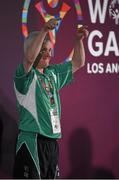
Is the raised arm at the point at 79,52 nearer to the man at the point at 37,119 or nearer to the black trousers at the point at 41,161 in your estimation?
the man at the point at 37,119

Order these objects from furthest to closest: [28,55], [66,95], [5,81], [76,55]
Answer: [66,95]
[5,81]
[76,55]
[28,55]

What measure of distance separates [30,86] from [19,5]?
0.70m

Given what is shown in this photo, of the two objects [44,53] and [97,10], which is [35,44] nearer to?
[44,53]

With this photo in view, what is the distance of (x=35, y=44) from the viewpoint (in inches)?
92.2

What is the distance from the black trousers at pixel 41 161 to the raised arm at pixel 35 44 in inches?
15.8

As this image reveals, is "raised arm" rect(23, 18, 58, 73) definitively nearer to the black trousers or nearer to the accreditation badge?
the accreditation badge

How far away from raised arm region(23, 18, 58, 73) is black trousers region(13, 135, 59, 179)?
400 mm

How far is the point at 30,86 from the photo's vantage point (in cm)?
249

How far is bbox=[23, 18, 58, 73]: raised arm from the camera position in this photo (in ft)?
7.58

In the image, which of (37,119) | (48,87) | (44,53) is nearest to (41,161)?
(37,119)

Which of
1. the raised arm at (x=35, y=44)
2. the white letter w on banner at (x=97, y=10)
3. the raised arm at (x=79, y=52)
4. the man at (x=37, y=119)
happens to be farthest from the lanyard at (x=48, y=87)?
the white letter w on banner at (x=97, y=10)

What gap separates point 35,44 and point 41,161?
2.02 feet

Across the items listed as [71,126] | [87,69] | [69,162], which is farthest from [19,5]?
[69,162]

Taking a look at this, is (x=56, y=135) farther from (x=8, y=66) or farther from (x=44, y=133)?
(x=8, y=66)
